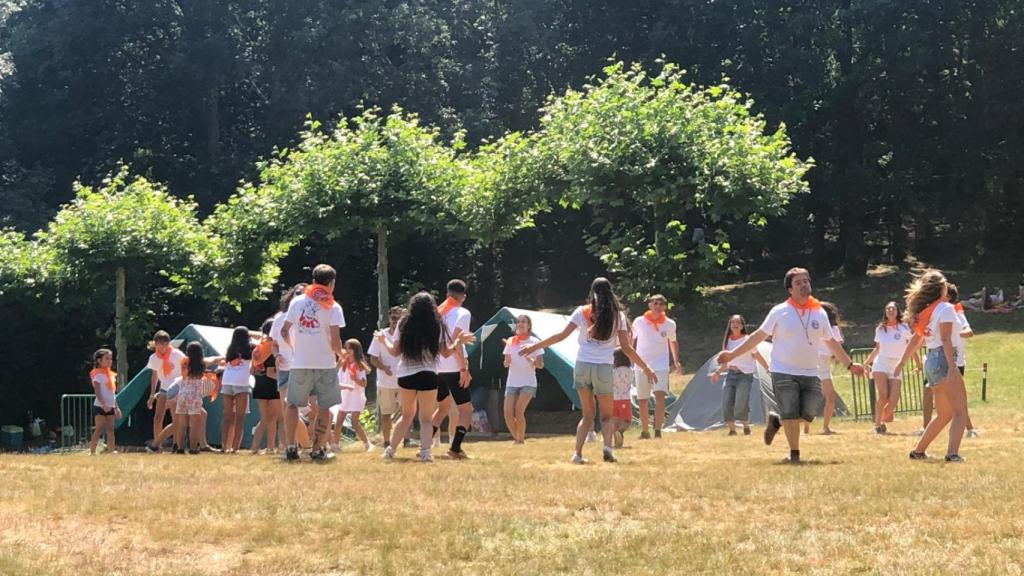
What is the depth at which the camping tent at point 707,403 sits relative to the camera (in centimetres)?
2127

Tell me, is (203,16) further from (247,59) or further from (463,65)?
(463,65)

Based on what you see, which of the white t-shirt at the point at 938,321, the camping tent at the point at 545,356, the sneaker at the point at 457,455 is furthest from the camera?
the camping tent at the point at 545,356

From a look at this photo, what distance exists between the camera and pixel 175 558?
7.41 m

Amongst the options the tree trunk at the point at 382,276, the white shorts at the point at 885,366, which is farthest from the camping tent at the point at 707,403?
the tree trunk at the point at 382,276

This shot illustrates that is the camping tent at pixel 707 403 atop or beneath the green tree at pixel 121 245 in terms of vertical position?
beneath

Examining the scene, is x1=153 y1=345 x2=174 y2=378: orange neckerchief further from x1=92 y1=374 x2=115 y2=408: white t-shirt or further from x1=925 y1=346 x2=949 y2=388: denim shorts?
x1=925 y1=346 x2=949 y2=388: denim shorts

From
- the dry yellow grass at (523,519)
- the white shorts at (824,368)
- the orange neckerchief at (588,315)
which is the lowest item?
the dry yellow grass at (523,519)

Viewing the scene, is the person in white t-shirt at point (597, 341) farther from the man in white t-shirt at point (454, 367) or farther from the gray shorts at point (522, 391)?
the gray shorts at point (522, 391)

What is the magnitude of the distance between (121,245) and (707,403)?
13.5 meters

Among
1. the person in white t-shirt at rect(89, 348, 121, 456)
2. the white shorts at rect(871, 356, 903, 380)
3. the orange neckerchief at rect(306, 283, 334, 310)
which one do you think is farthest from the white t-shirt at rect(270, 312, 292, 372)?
the white shorts at rect(871, 356, 903, 380)

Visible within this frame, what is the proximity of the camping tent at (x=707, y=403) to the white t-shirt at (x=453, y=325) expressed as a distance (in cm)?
789

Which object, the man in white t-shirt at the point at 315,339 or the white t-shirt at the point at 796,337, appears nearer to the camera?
the white t-shirt at the point at 796,337

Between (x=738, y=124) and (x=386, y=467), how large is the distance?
15386 mm

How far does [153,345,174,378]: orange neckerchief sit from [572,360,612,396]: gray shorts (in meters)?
7.79
